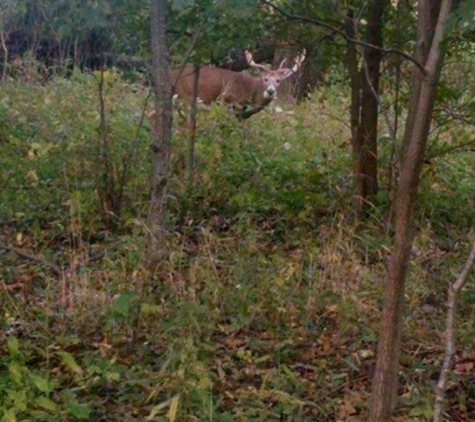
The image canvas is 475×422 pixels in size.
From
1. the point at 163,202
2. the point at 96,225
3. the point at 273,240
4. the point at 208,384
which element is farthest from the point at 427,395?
the point at 96,225

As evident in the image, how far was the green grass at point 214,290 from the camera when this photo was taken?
15.1 feet

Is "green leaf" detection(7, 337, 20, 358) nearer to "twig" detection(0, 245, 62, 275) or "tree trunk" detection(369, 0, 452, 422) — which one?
"twig" detection(0, 245, 62, 275)

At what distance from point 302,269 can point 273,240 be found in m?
1.01

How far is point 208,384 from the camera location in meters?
4.48

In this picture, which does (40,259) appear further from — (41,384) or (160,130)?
(41,384)

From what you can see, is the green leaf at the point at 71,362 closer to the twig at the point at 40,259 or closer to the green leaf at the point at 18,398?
the green leaf at the point at 18,398

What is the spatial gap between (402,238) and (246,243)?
2.83 metres

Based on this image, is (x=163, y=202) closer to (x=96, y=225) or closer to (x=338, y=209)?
(x=96, y=225)

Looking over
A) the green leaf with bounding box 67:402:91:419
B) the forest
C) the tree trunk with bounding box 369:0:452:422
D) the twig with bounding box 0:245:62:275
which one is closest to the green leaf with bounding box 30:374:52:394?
the forest

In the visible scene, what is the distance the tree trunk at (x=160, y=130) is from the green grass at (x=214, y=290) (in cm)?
11

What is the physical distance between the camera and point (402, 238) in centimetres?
377

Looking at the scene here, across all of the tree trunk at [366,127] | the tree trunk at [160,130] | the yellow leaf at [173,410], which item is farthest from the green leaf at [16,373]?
the tree trunk at [366,127]

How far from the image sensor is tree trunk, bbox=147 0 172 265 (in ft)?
19.5

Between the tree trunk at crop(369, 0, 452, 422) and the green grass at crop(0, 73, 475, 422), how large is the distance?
66cm
